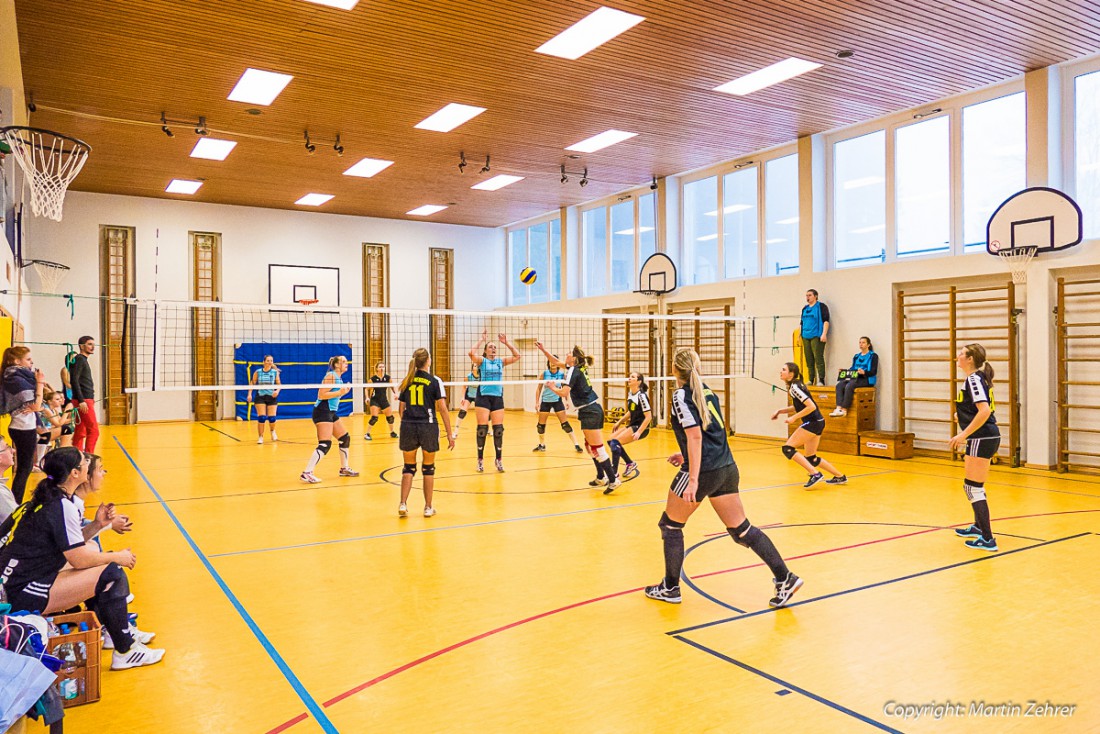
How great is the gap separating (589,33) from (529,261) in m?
12.9

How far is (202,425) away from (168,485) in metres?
8.89

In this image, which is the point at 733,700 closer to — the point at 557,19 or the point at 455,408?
the point at 557,19

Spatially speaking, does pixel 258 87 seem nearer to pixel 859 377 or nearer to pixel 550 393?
pixel 550 393

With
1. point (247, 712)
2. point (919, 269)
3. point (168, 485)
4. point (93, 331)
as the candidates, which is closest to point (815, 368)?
point (919, 269)

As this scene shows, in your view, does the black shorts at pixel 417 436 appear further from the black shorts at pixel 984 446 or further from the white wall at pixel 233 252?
the white wall at pixel 233 252

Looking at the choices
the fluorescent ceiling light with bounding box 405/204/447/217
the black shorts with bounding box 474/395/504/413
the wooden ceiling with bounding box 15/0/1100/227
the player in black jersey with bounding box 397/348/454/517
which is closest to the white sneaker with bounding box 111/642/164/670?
the player in black jersey with bounding box 397/348/454/517

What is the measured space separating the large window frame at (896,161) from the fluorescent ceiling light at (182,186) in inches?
497

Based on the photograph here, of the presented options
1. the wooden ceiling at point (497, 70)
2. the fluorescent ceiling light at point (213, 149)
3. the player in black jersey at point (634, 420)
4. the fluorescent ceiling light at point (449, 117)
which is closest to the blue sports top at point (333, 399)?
the player in black jersey at point (634, 420)

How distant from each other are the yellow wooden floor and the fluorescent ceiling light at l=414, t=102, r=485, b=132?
19.8 ft

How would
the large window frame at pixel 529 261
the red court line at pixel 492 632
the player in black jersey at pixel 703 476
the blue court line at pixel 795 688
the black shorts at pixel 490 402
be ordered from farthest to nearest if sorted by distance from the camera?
the large window frame at pixel 529 261 < the black shorts at pixel 490 402 < the player in black jersey at pixel 703 476 < the red court line at pixel 492 632 < the blue court line at pixel 795 688

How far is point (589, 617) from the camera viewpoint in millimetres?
4441

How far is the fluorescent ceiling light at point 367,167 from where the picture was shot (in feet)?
47.1

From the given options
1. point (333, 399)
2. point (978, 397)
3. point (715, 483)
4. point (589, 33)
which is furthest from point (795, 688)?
point (589, 33)

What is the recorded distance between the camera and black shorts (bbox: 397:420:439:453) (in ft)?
23.4
